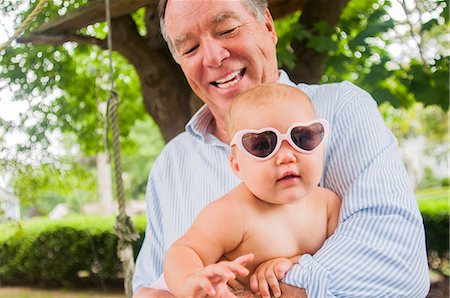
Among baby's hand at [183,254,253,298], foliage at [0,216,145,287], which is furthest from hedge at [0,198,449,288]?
baby's hand at [183,254,253,298]

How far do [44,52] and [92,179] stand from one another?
1722mm

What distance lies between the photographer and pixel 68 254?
5691 millimetres

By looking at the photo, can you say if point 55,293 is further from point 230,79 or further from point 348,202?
point 348,202

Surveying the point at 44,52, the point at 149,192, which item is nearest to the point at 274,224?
the point at 149,192

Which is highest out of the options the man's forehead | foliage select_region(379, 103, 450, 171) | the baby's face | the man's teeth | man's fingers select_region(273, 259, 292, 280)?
the man's forehead

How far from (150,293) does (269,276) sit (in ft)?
1.27

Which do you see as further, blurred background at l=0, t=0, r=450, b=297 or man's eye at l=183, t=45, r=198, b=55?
blurred background at l=0, t=0, r=450, b=297

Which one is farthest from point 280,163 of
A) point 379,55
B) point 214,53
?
point 379,55

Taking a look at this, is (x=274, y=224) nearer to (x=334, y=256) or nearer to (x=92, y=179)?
(x=334, y=256)

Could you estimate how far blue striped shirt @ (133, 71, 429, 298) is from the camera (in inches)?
40.6

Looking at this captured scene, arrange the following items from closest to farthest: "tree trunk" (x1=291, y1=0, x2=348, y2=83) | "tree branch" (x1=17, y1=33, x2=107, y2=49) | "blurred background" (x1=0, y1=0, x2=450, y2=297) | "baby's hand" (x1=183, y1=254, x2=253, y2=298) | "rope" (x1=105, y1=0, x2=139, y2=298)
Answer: "baby's hand" (x1=183, y1=254, x2=253, y2=298)
"rope" (x1=105, y1=0, x2=139, y2=298)
"tree branch" (x1=17, y1=33, x2=107, y2=49)
"blurred background" (x1=0, y1=0, x2=450, y2=297)
"tree trunk" (x1=291, y1=0, x2=348, y2=83)

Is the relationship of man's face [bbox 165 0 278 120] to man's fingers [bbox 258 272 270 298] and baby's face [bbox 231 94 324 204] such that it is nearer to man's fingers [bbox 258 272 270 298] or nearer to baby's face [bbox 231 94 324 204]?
baby's face [bbox 231 94 324 204]

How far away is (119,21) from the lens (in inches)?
121

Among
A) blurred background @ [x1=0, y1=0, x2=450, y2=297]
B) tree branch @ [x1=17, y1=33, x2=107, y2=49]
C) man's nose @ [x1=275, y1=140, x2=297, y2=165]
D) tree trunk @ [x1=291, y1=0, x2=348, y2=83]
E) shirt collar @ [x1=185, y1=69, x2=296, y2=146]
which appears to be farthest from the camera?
tree trunk @ [x1=291, y1=0, x2=348, y2=83]
